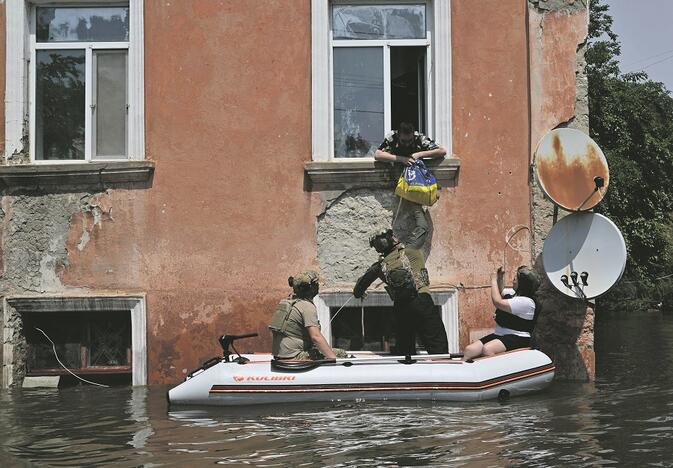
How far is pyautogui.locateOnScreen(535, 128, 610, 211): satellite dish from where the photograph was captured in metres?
9.97

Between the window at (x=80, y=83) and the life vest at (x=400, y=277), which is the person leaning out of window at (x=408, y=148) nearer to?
the life vest at (x=400, y=277)

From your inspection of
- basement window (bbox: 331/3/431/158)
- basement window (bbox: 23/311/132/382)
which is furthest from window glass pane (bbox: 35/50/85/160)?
basement window (bbox: 331/3/431/158)

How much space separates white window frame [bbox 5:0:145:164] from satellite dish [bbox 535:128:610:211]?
14.8 ft

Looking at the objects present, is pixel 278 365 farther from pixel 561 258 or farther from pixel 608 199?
pixel 608 199

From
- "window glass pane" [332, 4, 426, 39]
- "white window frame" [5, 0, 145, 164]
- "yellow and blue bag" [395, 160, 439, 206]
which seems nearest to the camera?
"yellow and blue bag" [395, 160, 439, 206]

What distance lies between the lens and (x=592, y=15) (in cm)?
3130

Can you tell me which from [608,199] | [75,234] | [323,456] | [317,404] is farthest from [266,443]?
[608,199]

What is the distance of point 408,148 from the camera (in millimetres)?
10438

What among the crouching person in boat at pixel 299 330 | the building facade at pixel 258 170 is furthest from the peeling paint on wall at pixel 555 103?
the crouching person in boat at pixel 299 330

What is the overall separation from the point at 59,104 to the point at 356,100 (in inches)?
139

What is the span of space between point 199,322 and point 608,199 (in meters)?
18.7

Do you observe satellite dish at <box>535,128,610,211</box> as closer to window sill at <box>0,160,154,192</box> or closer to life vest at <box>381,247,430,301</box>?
life vest at <box>381,247,430,301</box>

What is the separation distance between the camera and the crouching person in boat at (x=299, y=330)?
9211 millimetres

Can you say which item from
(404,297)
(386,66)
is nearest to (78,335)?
(404,297)
